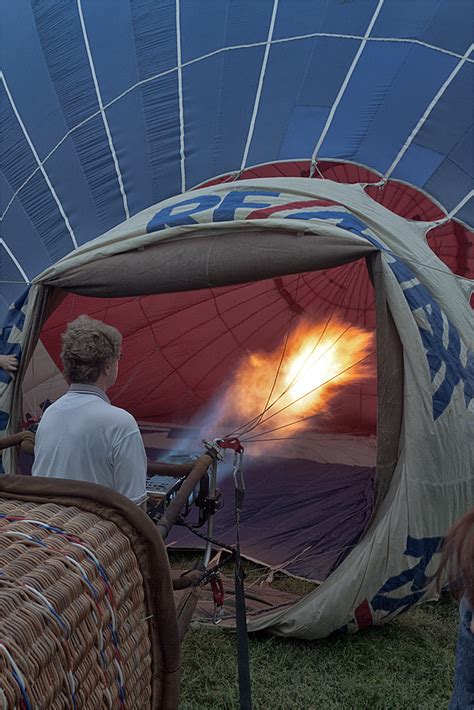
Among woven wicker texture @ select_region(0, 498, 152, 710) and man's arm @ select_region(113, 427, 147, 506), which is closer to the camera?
woven wicker texture @ select_region(0, 498, 152, 710)

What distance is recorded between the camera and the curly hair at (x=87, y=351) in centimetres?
161

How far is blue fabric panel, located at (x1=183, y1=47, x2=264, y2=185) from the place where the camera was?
314 centimetres

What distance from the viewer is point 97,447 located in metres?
1.53

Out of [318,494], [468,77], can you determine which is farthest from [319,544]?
[468,77]

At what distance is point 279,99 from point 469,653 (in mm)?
2610

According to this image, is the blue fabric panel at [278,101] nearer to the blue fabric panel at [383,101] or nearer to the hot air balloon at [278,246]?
the hot air balloon at [278,246]

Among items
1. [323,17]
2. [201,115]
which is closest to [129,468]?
[201,115]

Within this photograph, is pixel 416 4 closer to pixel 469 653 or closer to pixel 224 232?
pixel 224 232

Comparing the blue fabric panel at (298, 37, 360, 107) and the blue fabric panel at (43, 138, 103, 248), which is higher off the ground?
the blue fabric panel at (298, 37, 360, 107)

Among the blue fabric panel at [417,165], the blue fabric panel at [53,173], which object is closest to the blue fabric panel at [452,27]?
the blue fabric panel at [417,165]

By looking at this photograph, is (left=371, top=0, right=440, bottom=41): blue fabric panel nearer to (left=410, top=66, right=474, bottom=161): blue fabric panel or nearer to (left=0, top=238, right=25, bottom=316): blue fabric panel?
(left=410, top=66, right=474, bottom=161): blue fabric panel

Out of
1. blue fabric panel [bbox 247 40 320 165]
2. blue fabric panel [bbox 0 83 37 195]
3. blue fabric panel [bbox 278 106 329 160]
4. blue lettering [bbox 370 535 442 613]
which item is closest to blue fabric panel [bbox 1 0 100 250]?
blue fabric panel [bbox 0 83 37 195]

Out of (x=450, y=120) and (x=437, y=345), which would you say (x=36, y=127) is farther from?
(x=437, y=345)

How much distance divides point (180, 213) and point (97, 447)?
118 cm
